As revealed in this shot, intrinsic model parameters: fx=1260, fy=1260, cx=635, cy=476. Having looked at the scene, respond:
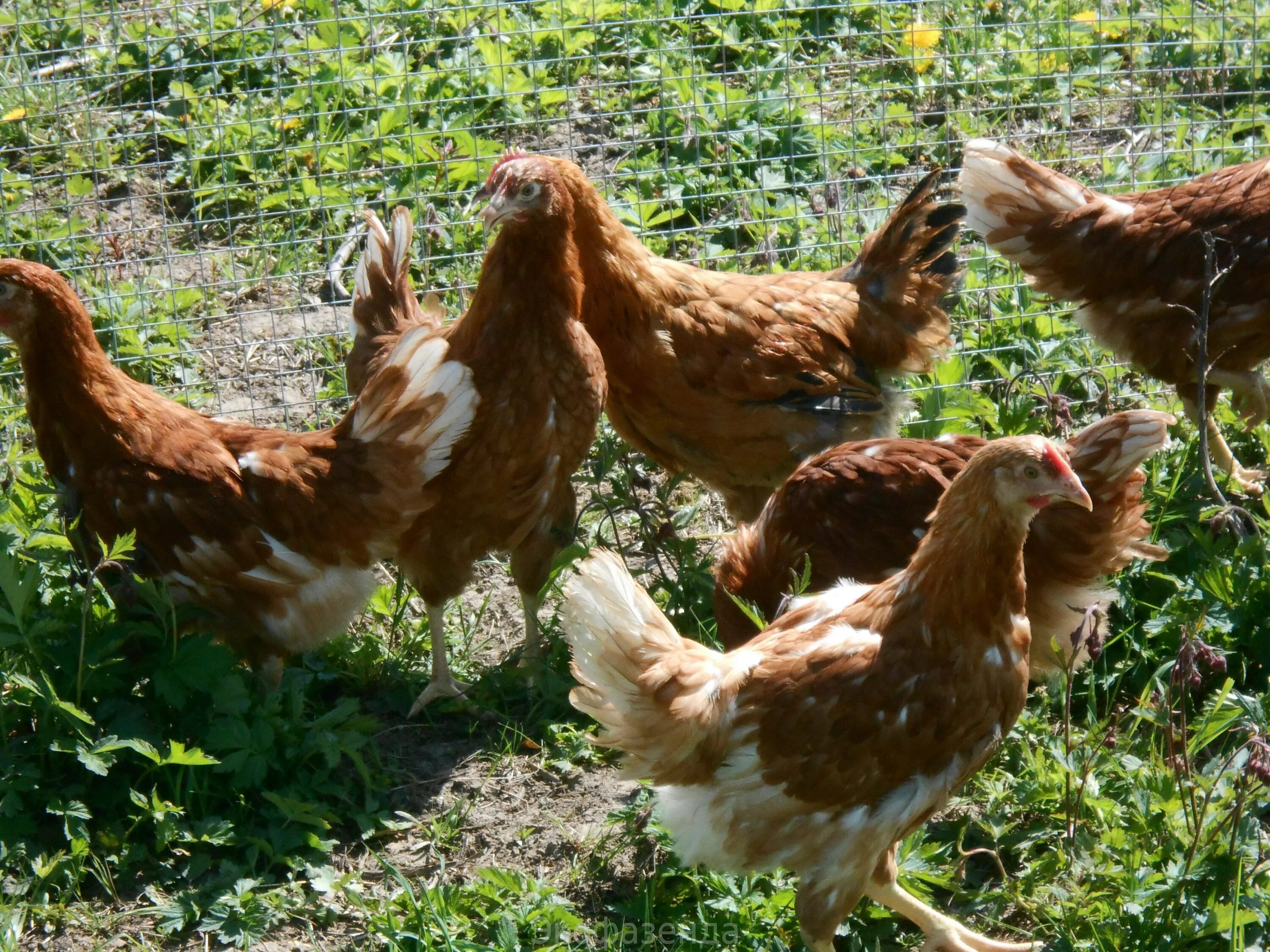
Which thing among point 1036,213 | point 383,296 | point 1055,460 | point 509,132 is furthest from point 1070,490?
point 509,132

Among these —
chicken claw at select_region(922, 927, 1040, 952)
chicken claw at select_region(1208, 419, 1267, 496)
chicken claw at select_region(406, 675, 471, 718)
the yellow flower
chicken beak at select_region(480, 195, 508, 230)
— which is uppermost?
the yellow flower

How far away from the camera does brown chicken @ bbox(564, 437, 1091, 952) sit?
2.99m

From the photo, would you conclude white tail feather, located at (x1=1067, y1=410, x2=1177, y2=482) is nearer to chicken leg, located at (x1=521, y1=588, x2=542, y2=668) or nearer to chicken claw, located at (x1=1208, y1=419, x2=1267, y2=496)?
chicken claw, located at (x1=1208, y1=419, x2=1267, y2=496)

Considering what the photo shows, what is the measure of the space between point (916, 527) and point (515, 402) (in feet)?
4.27

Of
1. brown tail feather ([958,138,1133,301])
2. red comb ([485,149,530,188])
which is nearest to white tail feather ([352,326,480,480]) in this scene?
red comb ([485,149,530,188])

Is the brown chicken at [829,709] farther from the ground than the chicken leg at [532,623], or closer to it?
farther from the ground

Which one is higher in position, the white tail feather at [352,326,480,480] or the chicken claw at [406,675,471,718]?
the white tail feather at [352,326,480,480]

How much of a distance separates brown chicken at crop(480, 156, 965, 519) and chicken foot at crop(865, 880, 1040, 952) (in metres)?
1.67

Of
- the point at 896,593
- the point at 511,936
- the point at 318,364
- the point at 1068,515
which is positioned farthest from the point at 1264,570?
the point at 318,364

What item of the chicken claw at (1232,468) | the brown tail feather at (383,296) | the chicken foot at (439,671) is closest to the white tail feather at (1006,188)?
the chicken claw at (1232,468)

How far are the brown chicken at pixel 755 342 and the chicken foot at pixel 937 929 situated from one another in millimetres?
1671

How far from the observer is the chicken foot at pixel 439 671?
13.7 ft

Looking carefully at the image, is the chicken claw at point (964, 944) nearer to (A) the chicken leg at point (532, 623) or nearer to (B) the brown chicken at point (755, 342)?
(A) the chicken leg at point (532, 623)

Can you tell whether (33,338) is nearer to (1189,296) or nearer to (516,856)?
(516,856)
